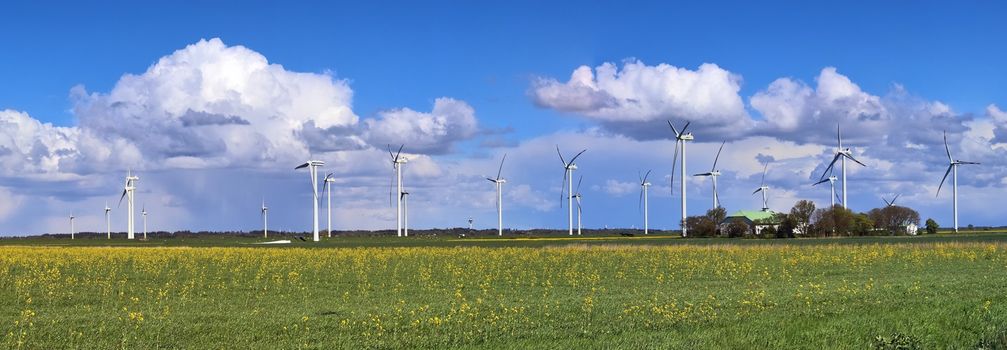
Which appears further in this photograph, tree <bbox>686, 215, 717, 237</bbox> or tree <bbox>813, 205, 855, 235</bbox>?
tree <bbox>686, 215, 717, 237</bbox>

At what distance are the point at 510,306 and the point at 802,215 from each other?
152085 millimetres

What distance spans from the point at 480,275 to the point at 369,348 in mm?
27467

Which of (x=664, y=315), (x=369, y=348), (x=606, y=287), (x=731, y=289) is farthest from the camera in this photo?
(x=606, y=287)

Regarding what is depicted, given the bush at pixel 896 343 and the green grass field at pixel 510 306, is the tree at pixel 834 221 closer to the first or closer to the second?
the green grass field at pixel 510 306

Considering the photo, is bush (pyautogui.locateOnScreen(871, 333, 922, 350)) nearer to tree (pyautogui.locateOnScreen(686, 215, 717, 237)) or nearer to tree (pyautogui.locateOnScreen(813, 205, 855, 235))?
tree (pyautogui.locateOnScreen(813, 205, 855, 235))

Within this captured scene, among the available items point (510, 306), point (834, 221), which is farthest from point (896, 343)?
point (834, 221)

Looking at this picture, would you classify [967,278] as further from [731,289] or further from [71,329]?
[71,329]

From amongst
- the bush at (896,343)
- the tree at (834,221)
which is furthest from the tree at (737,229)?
the bush at (896,343)

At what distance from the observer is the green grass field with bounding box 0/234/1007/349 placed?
73.6 feet

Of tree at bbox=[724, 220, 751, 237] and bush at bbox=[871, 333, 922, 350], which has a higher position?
bush at bbox=[871, 333, 922, 350]

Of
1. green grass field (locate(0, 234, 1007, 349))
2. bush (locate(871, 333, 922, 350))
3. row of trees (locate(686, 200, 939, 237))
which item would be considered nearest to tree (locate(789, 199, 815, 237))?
row of trees (locate(686, 200, 939, 237))

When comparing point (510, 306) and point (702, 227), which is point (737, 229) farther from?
point (510, 306)

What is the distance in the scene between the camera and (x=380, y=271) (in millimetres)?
52656

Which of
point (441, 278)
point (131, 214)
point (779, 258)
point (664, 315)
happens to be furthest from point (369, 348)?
point (131, 214)
